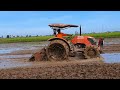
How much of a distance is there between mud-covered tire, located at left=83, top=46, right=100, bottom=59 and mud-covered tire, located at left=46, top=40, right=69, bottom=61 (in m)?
1.26

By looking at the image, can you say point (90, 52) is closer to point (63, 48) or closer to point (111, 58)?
point (111, 58)

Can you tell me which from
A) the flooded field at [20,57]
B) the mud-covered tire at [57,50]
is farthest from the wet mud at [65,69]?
the mud-covered tire at [57,50]

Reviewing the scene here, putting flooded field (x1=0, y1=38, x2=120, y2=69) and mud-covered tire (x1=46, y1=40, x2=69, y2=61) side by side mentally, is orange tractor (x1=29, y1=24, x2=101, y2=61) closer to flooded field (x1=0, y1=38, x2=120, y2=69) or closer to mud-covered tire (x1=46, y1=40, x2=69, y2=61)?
mud-covered tire (x1=46, y1=40, x2=69, y2=61)

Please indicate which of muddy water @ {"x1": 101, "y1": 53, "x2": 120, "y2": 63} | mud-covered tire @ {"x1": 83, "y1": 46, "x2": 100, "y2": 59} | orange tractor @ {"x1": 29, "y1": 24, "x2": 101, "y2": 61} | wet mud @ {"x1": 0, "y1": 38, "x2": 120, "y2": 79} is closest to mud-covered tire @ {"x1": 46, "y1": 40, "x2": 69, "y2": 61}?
orange tractor @ {"x1": 29, "y1": 24, "x2": 101, "y2": 61}

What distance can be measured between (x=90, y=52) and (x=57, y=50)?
177 centimetres

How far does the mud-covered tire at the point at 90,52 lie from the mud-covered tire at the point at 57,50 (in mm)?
1262

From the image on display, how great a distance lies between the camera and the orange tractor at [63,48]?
13109mm

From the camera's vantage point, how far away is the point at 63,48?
13.1m

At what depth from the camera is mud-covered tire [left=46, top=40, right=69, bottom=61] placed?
512 inches

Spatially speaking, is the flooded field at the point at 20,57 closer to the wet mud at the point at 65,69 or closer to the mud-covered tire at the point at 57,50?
the wet mud at the point at 65,69
